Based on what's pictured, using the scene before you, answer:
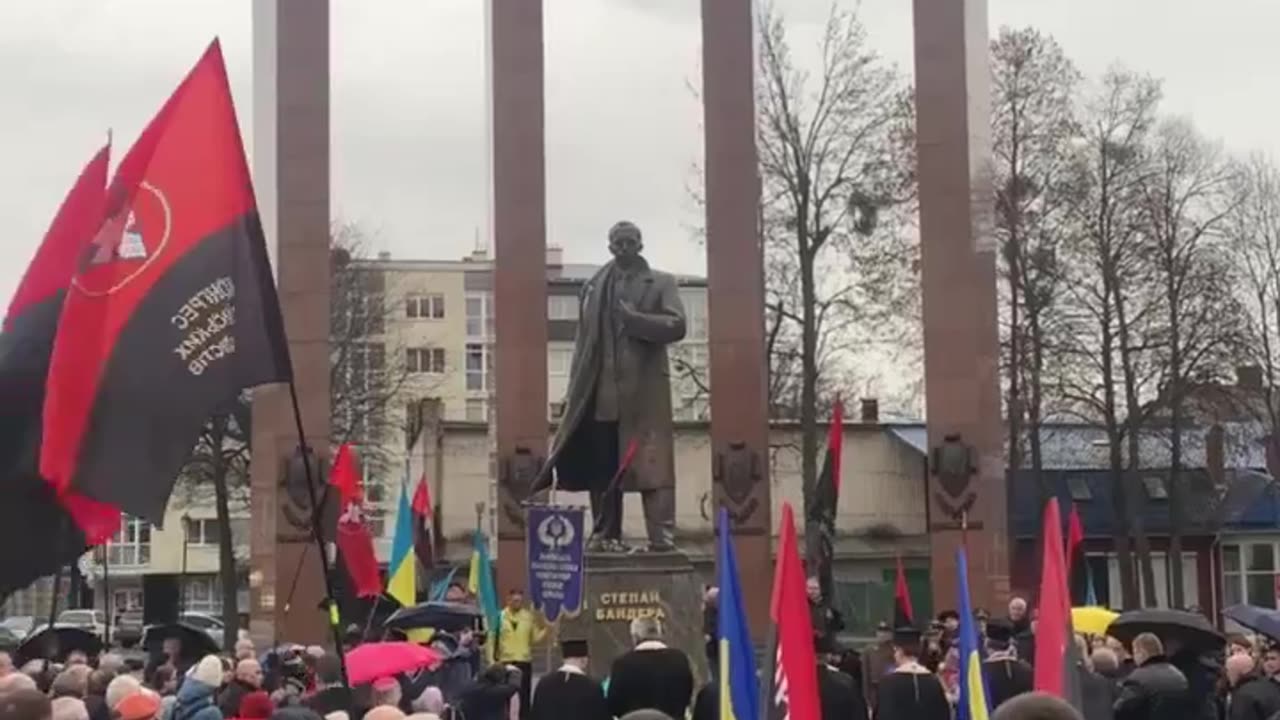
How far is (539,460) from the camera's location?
2803 centimetres

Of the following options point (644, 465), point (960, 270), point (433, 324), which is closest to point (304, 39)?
point (960, 270)

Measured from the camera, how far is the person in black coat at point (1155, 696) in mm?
9602

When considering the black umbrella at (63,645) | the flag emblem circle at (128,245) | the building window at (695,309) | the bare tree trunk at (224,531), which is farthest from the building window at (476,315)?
the flag emblem circle at (128,245)

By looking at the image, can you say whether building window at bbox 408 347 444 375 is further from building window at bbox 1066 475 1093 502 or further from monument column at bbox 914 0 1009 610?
monument column at bbox 914 0 1009 610

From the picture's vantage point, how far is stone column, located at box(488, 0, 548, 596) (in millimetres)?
28547

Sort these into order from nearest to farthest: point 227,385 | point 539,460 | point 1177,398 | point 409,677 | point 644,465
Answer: point 227,385
point 409,677
point 644,465
point 539,460
point 1177,398

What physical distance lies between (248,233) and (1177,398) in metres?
30.0

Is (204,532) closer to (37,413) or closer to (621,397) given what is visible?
(621,397)

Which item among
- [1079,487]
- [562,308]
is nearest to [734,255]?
[1079,487]

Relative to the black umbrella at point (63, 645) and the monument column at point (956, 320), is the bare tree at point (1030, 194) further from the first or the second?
the black umbrella at point (63, 645)

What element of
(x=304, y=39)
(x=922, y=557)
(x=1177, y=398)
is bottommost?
(x=922, y=557)

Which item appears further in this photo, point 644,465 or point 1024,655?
point 644,465

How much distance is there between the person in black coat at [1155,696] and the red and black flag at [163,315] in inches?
184

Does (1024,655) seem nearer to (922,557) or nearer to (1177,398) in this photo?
(1177,398)
